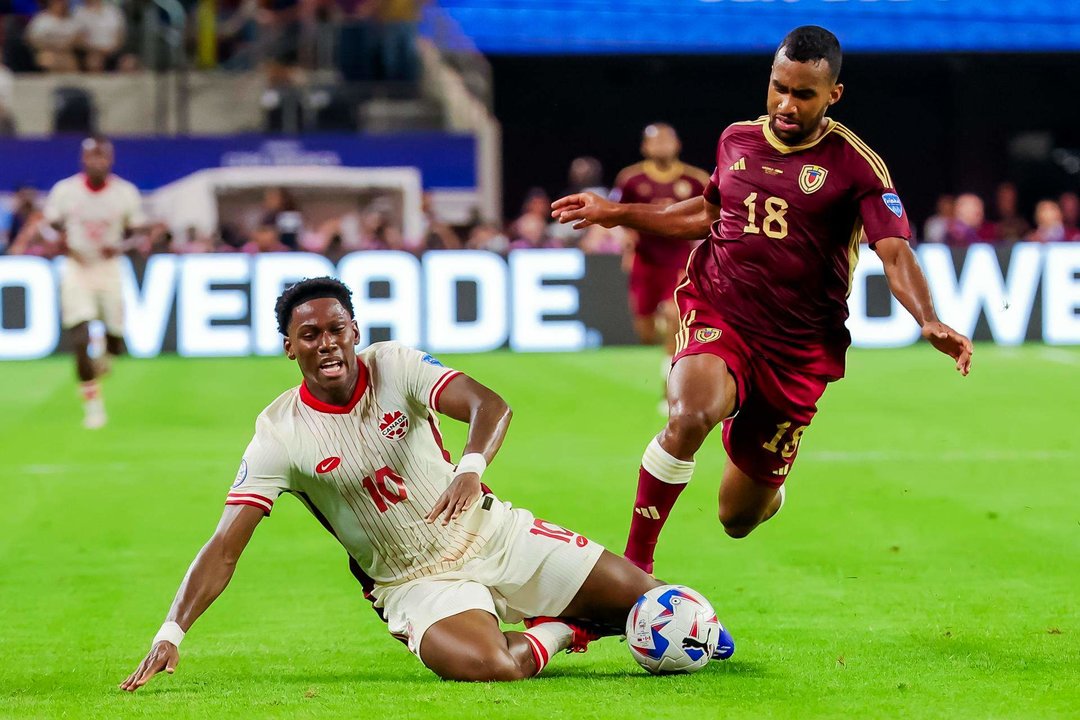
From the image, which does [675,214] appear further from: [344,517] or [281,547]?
[281,547]

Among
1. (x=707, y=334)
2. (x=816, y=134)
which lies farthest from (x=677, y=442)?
(x=816, y=134)

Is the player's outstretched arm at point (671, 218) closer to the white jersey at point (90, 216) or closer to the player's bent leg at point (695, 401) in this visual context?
the player's bent leg at point (695, 401)

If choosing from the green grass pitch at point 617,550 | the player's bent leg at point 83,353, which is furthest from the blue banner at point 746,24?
the player's bent leg at point 83,353

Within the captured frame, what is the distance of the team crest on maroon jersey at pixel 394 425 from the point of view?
18.9ft

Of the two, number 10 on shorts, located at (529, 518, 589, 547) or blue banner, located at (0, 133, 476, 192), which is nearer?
number 10 on shorts, located at (529, 518, 589, 547)

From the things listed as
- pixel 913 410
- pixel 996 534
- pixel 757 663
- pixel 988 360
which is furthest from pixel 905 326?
pixel 757 663

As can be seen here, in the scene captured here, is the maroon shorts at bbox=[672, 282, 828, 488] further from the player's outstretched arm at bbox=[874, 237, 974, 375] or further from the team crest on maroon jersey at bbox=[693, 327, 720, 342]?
the player's outstretched arm at bbox=[874, 237, 974, 375]

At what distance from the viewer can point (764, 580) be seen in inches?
297

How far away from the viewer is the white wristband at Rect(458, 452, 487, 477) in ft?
17.3

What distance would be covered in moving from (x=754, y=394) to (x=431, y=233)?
1416cm

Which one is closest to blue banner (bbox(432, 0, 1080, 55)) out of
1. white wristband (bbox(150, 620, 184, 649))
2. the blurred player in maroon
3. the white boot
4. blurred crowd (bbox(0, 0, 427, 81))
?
blurred crowd (bbox(0, 0, 427, 81))

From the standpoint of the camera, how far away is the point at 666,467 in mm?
6336

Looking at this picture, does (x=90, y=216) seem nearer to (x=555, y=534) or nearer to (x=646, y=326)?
(x=646, y=326)

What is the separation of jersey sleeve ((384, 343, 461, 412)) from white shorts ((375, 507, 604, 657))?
0.62 metres
